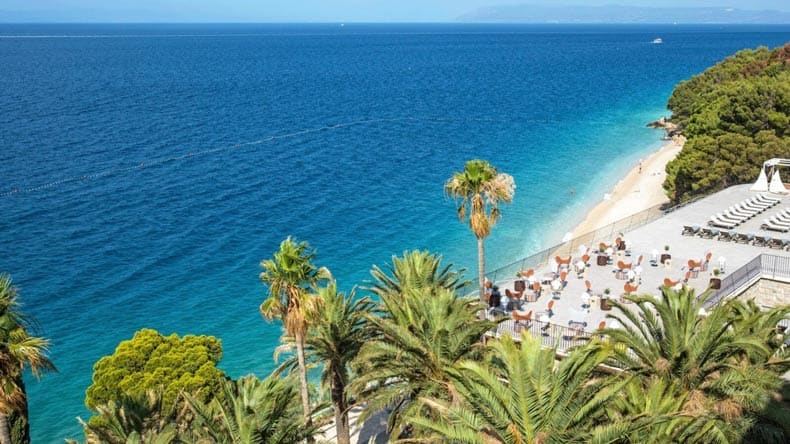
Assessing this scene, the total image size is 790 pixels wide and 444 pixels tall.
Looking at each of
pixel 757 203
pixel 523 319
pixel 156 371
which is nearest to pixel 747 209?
pixel 757 203

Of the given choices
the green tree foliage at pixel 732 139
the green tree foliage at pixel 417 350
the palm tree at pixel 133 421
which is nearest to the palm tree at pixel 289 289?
the green tree foliage at pixel 417 350

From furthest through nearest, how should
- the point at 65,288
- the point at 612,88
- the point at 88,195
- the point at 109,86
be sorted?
the point at 612,88, the point at 109,86, the point at 88,195, the point at 65,288

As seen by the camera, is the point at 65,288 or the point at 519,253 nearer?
the point at 65,288

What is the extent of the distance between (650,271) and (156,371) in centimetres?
1836

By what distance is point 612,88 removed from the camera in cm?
12638

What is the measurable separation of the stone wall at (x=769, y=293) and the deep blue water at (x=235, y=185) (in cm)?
1922

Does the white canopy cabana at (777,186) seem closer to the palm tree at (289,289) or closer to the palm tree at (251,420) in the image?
the palm tree at (289,289)

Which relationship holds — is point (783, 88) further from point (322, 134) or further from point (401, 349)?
point (322, 134)

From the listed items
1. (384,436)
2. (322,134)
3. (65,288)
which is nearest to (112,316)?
(65,288)

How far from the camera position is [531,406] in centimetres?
1210

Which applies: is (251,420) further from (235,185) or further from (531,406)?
(235,185)

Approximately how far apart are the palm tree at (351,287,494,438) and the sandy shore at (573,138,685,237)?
1189 inches

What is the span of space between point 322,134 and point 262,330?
4977 centimetres

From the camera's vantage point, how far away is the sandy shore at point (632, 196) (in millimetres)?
48312
